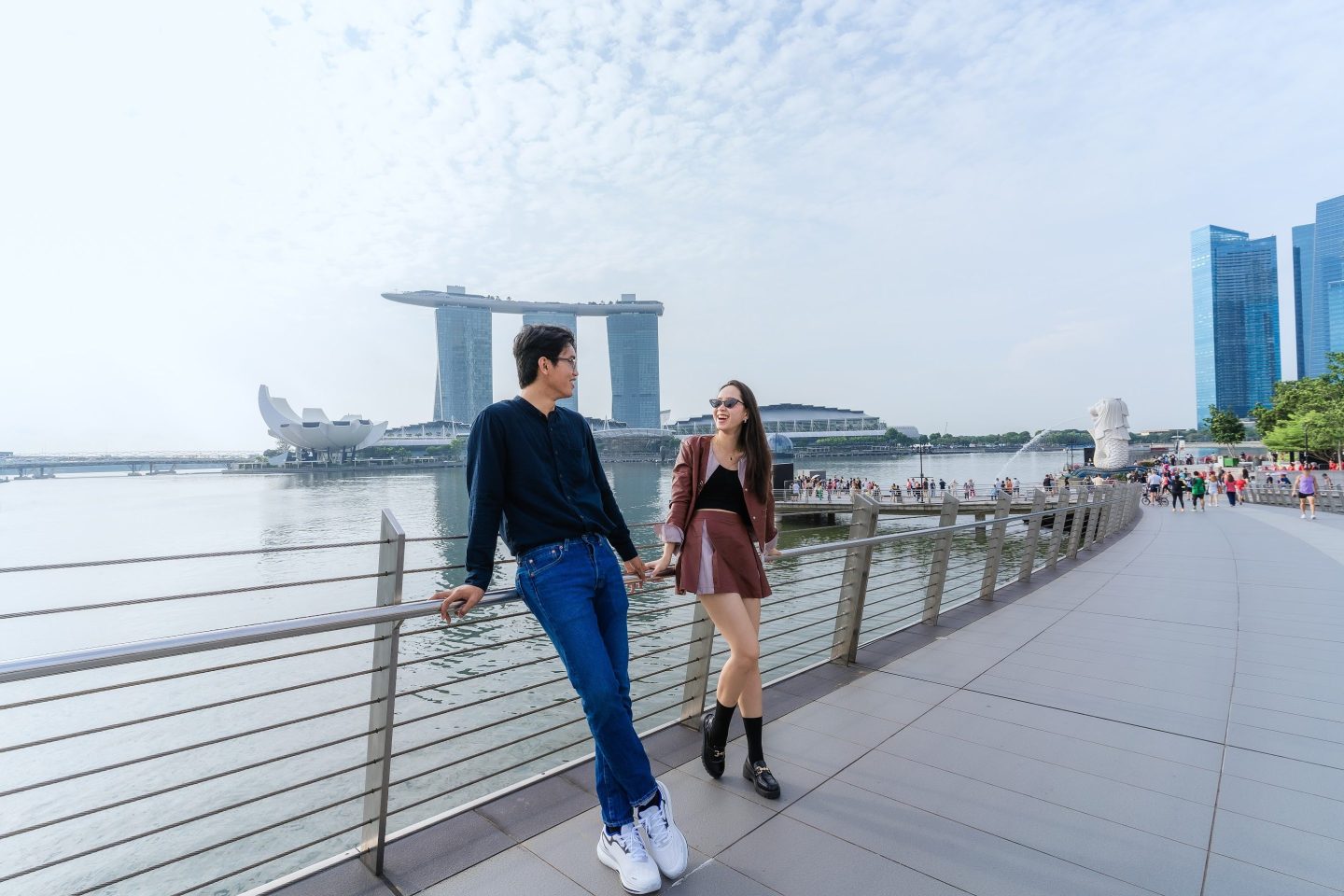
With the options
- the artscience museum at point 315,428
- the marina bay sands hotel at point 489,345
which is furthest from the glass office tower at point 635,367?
the artscience museum at point 315,428

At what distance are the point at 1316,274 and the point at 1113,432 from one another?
450 feet

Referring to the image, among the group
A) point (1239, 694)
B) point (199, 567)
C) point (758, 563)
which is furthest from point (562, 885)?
point (199, 567)

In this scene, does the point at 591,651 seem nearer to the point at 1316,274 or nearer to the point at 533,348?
the point at 533,348

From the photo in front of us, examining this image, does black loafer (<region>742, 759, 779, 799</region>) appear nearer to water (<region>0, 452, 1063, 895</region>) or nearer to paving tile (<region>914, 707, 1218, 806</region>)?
water (<region>0, 452, 1063, 895</region>)

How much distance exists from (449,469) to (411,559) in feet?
307

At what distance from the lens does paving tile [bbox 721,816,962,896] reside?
2047mm

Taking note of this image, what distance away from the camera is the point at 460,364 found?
15575 centimetres

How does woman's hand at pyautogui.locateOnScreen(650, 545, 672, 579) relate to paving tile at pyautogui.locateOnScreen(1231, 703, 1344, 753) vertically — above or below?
above

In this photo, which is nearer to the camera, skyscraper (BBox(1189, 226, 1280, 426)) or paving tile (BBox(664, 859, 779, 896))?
paving tile (BBox(664, 859, 779, 896))

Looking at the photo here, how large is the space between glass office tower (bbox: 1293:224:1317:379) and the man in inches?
7322

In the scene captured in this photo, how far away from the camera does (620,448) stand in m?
127

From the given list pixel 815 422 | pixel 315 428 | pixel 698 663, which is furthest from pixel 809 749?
pixel 815 422

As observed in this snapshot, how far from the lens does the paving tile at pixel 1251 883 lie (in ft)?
6.63

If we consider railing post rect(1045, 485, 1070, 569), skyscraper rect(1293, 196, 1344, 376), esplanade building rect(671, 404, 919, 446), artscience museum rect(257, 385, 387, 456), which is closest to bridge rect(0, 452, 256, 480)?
artscience museum rect(257, 385, 387, 456)
